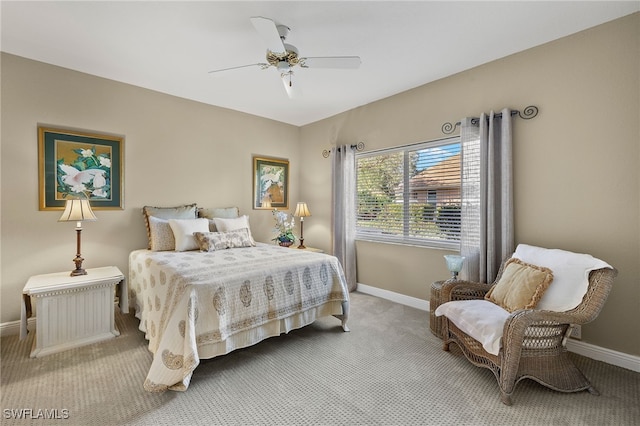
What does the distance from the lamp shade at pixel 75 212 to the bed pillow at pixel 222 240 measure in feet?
3.29

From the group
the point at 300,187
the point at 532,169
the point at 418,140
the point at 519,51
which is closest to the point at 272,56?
the point at 418,140

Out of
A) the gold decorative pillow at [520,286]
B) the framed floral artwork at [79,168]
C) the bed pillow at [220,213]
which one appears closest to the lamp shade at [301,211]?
the bed pillow at [220,213]

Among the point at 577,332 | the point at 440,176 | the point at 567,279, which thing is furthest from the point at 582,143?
the point at 577,332

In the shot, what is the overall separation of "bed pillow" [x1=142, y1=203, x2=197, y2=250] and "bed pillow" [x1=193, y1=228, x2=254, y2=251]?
470 millimetres

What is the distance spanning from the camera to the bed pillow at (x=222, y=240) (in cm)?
328

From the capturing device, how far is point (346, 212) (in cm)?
438

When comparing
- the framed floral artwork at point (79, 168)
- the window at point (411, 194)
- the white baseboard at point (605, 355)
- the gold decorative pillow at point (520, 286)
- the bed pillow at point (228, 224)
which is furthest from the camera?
the bed pillow at point (228, 224)

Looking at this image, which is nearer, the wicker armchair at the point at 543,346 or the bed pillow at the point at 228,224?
the wicker armchair at the point at 543,346

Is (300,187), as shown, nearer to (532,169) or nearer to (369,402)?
(532,169)

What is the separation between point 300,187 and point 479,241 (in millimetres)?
3119

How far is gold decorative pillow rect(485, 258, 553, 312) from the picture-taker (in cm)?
217

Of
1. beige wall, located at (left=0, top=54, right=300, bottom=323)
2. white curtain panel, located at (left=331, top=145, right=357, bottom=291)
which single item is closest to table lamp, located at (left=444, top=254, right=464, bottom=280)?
white curtain panel, located at (left=331, top=145, right=357, bottom=291)

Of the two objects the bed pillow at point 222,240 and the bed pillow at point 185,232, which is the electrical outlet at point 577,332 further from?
the bed pillow at point 185,232

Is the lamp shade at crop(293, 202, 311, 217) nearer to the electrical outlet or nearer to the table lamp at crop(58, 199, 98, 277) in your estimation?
the table lamp at crop(58, 199, 98, 277)
